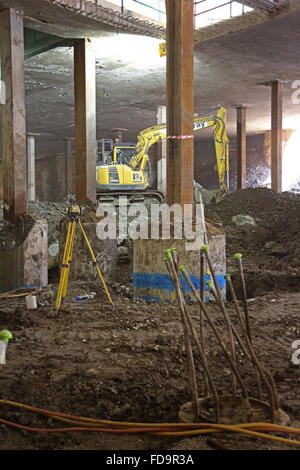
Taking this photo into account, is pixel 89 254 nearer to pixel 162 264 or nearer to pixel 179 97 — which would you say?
pixel 162 264

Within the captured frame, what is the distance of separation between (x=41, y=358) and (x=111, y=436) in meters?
1.70

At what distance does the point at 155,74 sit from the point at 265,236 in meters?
5.64

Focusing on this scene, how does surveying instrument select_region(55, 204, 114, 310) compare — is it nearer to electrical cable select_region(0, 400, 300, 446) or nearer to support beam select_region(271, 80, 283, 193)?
electrical cable select_region(0, 400, 300, 446)

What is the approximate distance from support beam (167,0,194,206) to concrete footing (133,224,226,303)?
77 cm

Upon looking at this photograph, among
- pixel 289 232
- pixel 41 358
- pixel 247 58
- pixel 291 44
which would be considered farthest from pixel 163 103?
pixel 41 358

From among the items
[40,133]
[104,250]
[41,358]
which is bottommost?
[41,358]

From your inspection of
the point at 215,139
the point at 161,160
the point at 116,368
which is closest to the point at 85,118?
the point at 215,139

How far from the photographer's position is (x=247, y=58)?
12227 millimetres

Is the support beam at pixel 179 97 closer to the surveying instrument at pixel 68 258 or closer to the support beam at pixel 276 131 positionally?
the surveying instrument at pixel 68 258

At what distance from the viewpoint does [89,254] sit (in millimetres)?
7898

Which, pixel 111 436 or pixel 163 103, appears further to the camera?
pixel 163 103

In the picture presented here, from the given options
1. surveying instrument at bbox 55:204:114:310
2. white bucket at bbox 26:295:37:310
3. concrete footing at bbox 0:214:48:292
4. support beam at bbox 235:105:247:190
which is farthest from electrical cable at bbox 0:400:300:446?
support beam at bbox 235:105:247:190

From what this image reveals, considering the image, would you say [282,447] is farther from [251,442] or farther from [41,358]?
[41,358]

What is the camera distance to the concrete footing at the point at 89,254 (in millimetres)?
7868
